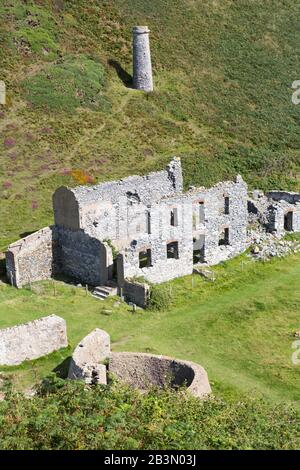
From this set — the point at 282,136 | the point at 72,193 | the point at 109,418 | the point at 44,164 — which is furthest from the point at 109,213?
the point at 282,136

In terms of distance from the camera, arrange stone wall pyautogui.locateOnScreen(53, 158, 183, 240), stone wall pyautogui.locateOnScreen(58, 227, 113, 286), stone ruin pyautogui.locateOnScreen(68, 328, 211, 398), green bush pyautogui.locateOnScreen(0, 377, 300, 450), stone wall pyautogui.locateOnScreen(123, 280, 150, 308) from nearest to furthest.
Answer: green bush pyautogui.locateOnScreen(0, 377, 300, 450) < stone ruin pyautogui.locateOnScreen(68, 328, 211, 398) < stone wall pyautogui.locateOnScreen(123, 280, 150, 308) < stone wall pyautogui.locateOnScreen(58, 227, 113, 286) < stone wall pyautogui.locateOnScreen(53, 158, 183, 240)

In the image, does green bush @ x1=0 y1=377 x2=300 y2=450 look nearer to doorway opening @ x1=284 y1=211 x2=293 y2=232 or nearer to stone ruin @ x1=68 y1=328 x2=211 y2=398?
Answer: stone ruin @ x1=68 y1=328 x2=211 y2=398

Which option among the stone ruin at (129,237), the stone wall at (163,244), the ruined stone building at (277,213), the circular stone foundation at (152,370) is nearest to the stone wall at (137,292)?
the stone ruin at (129,237)

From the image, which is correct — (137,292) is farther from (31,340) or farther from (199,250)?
(31,340)

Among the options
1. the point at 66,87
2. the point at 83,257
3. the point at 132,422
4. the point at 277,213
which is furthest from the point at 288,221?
the point at 66,87

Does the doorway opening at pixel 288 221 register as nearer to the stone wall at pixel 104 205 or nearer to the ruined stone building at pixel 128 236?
the ruined stone building at pixel 128 236

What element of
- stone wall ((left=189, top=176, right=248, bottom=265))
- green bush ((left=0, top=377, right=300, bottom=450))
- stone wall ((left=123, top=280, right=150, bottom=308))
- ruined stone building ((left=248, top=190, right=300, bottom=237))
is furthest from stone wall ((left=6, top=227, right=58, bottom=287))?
green bush ((left=0, top=377, right=300, bottom=450))

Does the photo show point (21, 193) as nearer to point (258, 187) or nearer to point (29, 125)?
point (29, 125)
